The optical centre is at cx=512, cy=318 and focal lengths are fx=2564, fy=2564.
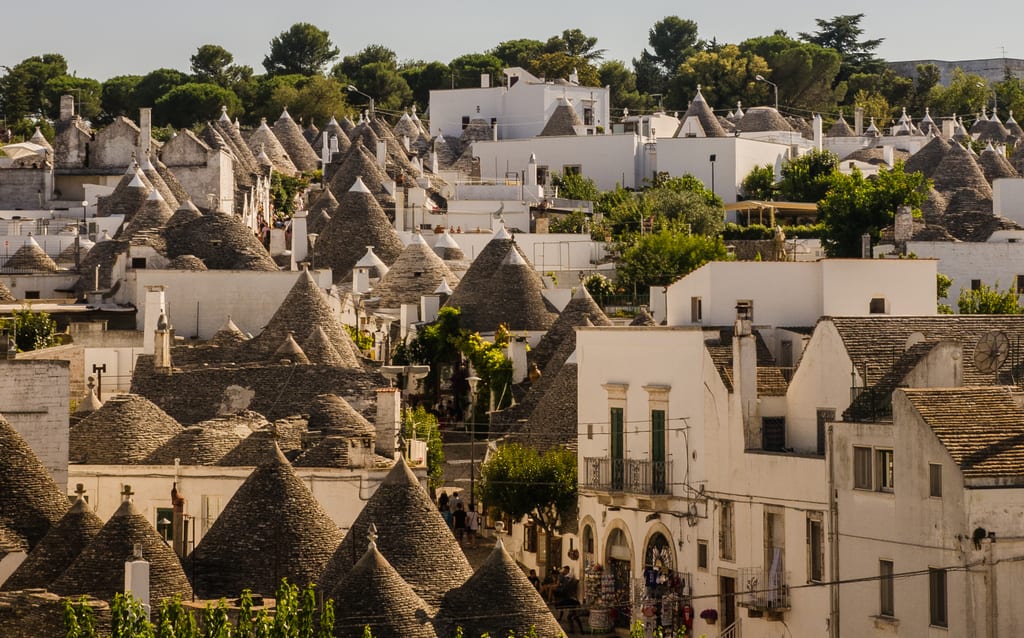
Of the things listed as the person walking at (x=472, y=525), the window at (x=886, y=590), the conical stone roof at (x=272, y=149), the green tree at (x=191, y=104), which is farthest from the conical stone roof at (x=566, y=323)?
the green tree at (x=191, y=104)

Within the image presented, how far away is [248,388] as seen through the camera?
55281 mm

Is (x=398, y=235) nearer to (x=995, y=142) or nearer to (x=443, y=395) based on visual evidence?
(x=443, y=395)

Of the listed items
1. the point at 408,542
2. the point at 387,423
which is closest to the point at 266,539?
the point at 408,542

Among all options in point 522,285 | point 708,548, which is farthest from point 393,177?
point 708,548

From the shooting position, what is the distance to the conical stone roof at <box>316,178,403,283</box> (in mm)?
80812

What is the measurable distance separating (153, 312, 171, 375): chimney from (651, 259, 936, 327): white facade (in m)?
14.4

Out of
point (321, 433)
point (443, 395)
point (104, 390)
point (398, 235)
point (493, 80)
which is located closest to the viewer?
point (321, 433)

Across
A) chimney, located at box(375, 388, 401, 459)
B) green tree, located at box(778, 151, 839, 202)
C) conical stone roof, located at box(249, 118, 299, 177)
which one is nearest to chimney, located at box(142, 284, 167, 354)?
chimney, located at box(375, 388, 401, 459)

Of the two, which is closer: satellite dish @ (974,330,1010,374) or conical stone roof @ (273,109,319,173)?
satellite dish @ (974,330,1010,374)

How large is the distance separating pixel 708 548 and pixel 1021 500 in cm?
928

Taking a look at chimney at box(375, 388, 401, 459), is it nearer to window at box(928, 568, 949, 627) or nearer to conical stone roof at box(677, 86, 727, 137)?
window at box(928, 568, 949, 627)

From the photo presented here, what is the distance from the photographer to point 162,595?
3497 centimetres

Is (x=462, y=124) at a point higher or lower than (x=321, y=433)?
higher

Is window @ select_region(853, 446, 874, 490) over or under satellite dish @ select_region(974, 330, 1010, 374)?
under
